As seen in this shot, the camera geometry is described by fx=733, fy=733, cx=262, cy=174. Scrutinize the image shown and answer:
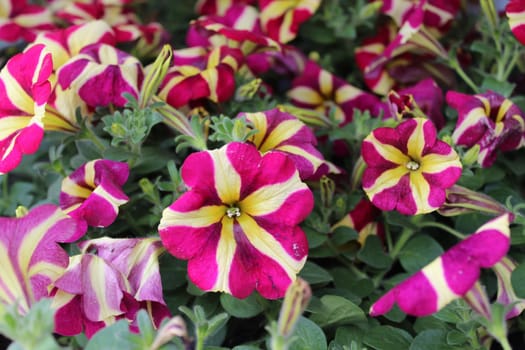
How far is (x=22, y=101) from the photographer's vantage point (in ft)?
3.06

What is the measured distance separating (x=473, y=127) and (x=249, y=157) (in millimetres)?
336

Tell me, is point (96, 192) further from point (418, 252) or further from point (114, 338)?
point (418, 252)

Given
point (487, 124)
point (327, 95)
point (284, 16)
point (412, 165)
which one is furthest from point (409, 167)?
point (284, 16)

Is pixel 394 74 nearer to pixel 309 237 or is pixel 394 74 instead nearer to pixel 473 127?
pixel 473 127

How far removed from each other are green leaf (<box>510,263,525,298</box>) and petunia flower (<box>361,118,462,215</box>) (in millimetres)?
120

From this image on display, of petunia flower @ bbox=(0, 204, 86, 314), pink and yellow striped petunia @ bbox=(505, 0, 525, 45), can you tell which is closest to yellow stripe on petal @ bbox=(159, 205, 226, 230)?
petunia flower @ bbox=(0, 204, 86, 314)

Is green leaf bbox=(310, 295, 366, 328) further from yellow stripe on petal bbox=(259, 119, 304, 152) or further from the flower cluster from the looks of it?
yellow stripe on petal bbox=(259, 119, 304, 152)

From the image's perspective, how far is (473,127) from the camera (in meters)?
0.97

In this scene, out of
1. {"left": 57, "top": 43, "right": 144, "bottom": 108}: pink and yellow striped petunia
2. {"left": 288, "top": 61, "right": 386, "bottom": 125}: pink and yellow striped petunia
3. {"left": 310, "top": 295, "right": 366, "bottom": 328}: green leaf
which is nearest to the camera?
{"left": 310, "top": 295, "right": 366, "bottom": 328}: green leaf

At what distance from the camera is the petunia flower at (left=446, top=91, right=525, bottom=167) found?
3.19 ft

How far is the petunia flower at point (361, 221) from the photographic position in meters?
1.03

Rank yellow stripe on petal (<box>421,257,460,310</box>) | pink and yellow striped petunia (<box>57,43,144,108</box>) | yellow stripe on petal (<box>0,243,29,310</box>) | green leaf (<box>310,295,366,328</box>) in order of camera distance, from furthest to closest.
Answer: pink and yellow striped petunia (<box>57,43,144,108</box>)
green leaf (<box>310,295,366,328</box>)
yellow stripe on petal (<box>0,243,29,310</box>)
yellow stripe on petal (<box>421,257,460,310</box>)

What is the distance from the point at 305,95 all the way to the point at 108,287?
55 centimetres

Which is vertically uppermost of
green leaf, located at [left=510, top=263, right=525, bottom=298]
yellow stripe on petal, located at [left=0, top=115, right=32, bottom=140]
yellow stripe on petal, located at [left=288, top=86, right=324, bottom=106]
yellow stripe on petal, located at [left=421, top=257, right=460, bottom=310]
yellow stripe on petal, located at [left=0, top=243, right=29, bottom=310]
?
yellow stripe on petal, located at [left=421, top=257, right=460, bottom=310]
